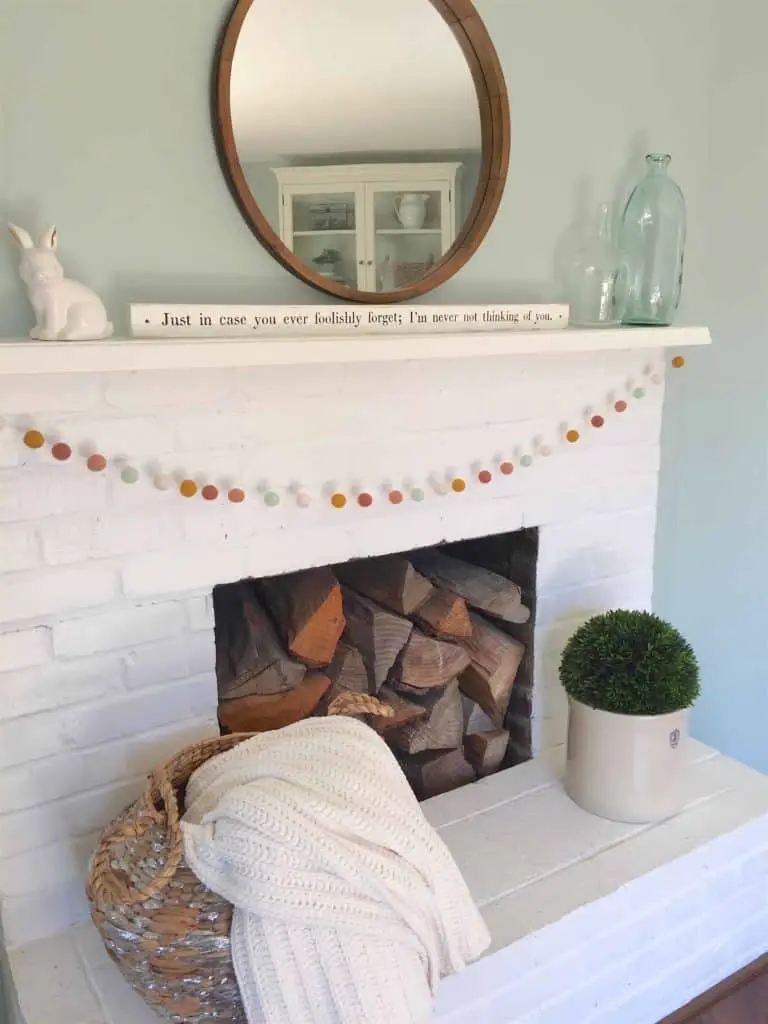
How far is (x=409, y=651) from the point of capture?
154 cm

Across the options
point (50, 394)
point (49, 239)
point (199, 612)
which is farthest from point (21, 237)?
point (199, 612)

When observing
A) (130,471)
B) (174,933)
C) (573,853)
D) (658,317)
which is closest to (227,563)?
(130,471)

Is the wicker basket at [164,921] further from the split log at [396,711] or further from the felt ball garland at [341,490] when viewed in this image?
the split log at [396,711]

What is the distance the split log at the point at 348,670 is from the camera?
151cm

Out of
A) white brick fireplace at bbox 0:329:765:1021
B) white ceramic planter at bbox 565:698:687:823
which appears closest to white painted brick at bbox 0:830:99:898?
white brick fireplace at bbox 0:329:765:1021

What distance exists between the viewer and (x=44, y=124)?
3.54 feet

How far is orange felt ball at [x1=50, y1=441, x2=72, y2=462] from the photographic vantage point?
1115 mm

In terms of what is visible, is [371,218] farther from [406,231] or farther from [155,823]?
[155,823]

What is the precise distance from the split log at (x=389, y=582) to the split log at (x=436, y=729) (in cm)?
18

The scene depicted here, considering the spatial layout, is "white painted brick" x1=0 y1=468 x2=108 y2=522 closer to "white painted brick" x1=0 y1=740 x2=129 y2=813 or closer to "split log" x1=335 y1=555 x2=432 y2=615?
"white painted brick" x1=0 y1=740 x2=129 y2=813

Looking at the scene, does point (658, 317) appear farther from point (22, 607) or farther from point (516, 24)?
point (22, 607)

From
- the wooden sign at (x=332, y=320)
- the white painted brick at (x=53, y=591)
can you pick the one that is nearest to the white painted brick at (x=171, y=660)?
the white painted brick at (x=53, y=591)

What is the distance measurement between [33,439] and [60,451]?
0.12 feet

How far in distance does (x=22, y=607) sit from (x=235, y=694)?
40 centimetres
